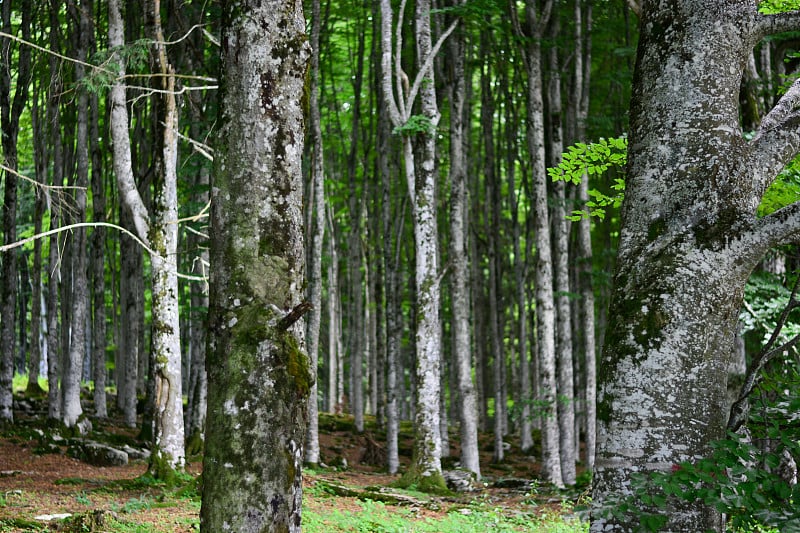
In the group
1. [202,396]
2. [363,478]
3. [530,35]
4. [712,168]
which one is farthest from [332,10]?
[712,168]

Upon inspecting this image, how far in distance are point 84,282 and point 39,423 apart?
359 centimetres

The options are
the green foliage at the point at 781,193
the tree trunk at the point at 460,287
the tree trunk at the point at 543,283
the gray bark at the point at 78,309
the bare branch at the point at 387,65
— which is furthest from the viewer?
the gray bark at the point at 78,309

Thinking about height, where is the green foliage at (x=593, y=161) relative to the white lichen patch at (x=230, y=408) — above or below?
above

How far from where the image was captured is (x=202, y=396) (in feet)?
51.5

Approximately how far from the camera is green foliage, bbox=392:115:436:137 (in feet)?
39.8

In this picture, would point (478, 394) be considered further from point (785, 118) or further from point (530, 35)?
point (785, 118)

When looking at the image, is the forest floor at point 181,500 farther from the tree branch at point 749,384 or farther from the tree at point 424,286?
the tree branch at point 749,384

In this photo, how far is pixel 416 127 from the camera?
12172mm

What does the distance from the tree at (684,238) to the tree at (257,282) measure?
1.62 m

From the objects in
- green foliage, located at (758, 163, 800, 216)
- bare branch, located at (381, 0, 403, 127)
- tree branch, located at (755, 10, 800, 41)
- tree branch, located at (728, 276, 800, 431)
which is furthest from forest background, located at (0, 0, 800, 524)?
tree branch, located at (728, 276, 800, 431)

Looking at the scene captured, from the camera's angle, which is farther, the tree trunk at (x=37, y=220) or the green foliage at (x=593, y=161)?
the tree trunk at (x=37, y=220)

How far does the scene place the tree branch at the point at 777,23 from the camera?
10.9ft

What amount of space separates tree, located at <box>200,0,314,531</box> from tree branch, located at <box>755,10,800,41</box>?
94.2 inches

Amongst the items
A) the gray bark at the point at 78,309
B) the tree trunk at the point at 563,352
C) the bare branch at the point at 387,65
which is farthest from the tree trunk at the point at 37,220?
the tree trunk at the point at 563,352
